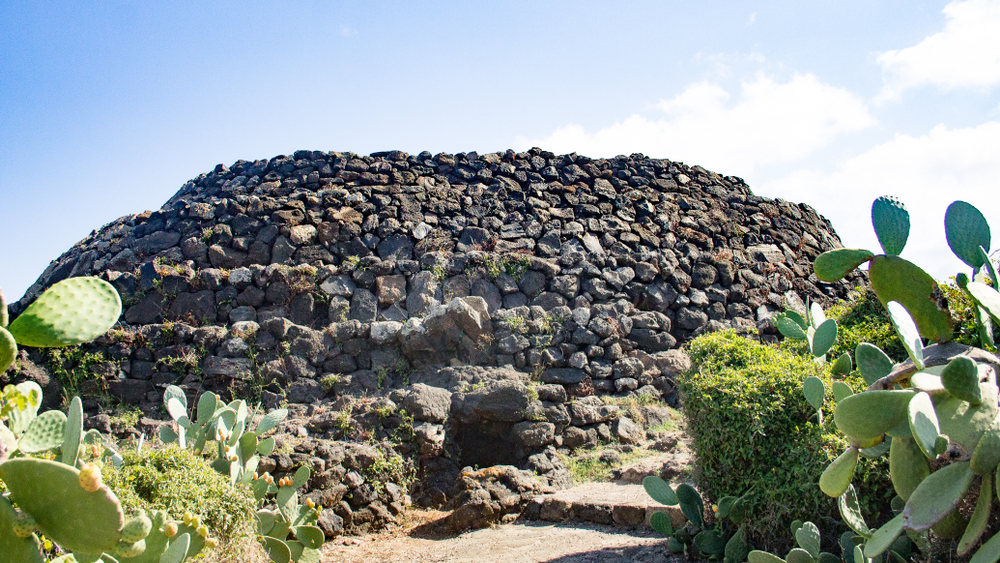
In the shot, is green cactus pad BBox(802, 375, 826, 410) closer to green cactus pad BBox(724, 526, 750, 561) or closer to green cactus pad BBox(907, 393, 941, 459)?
green cactus pad BBox(724, 526, 750, 561)

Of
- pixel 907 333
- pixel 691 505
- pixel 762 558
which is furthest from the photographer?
pixel 691 505

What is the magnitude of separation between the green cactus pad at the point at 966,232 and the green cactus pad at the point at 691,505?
6.97 feet

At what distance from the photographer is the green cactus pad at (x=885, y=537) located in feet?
6.29

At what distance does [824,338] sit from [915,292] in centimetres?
73

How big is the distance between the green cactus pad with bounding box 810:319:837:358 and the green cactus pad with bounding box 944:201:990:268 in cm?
80

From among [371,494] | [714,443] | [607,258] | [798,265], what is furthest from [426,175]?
[714,443]

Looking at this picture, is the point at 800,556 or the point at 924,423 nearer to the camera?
the point at 924,423

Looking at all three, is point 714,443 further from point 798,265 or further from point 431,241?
point 798,265

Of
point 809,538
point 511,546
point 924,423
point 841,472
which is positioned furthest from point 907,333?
point 511,546

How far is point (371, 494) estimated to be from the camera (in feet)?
18.3

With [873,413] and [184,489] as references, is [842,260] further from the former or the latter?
[184,489]

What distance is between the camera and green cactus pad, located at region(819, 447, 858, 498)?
7.00 ft

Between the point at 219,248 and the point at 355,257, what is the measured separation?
6.38 feet

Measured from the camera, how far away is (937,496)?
186 centimetres
